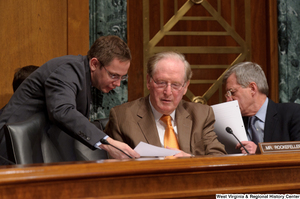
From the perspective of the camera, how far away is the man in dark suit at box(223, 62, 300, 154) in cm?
232

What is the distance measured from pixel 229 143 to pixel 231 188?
1.14m

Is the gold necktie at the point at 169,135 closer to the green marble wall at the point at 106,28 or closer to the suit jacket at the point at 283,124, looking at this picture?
the suit jacket at the point at 283,124

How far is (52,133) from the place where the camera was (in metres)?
Result: 1.86

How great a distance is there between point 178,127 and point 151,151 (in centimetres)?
59

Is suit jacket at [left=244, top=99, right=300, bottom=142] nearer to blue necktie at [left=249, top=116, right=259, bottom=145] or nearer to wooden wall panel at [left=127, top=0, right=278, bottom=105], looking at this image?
blue necktie at [left=249, top=116, right=259, bottom=145]

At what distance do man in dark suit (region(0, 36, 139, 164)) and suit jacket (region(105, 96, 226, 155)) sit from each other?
Answer: 210mm

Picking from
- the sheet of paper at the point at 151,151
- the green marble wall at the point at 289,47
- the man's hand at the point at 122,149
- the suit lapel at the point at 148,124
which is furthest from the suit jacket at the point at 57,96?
the green marble wall at the point at 289,47

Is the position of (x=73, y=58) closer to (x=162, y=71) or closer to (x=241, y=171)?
(x=162, y=71)

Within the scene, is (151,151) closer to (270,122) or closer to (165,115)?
(165,115)

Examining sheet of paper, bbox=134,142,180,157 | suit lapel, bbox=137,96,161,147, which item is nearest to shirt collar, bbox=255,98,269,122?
suit lapel, bbox=137,96,161,147

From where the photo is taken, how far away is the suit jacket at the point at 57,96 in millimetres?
1777

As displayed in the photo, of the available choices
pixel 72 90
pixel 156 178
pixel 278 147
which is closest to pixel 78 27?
pixel 72 90

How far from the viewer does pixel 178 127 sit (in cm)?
195

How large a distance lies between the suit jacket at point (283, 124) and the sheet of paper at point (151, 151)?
1173 millimetres
